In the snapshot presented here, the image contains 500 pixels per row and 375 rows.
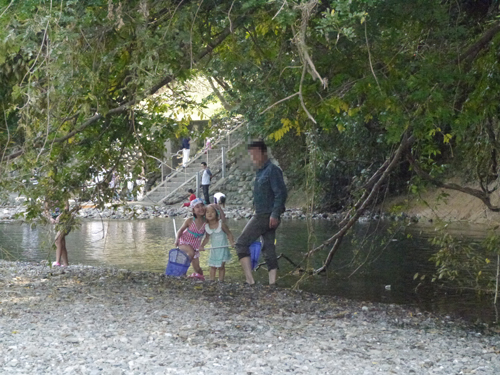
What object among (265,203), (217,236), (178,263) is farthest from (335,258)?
(265,203)

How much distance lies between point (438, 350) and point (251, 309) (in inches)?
98.9

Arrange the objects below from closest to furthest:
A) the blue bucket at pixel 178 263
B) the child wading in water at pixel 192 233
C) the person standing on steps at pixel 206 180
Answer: the child wading in water at pixel 192 233 → the blue bucket at pixel 178 263 → the person standing on steps at pixel 206 180

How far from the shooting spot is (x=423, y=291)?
34.0ft

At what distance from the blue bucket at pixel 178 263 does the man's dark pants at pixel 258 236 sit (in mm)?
1170

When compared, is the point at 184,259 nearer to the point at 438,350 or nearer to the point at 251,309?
the point at 251,309

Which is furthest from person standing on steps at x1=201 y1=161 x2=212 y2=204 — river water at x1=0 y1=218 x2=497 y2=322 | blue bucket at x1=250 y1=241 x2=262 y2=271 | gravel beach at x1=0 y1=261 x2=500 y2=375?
gravel beach at x1=0 y1=261 x2=500 y2=375

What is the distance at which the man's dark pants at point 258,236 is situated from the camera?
9.34 metres

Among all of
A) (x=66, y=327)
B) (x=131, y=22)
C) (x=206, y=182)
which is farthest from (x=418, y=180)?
(x=206, y=182)

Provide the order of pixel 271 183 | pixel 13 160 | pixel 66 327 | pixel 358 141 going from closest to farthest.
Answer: pixel 66 327 → pixel 13 160 → pixel 271 183 → pixel 358 141

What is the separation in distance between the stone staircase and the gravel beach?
21.2 m

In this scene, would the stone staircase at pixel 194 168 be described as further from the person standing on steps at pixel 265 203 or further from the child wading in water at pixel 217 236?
the person standing on steps at pixel 265 203

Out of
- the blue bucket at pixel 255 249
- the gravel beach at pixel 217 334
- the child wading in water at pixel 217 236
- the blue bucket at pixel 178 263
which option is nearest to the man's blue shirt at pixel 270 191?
the blue bucket at pixel 255 249

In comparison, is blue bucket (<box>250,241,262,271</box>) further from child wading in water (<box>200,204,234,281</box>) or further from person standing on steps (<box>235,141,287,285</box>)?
child wading in water (<box>200,204,234,281</box>)

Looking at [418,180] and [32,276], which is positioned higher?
[418,180]
